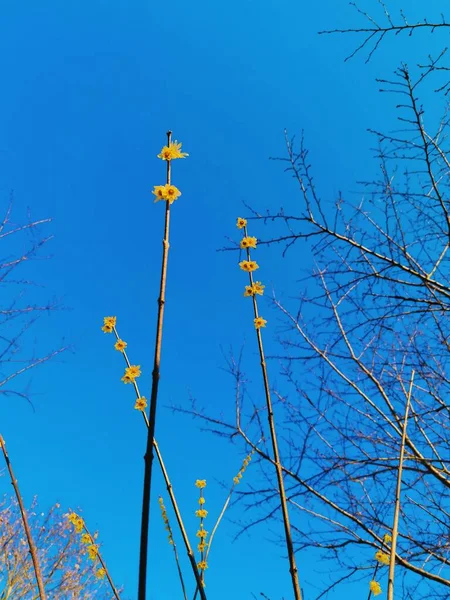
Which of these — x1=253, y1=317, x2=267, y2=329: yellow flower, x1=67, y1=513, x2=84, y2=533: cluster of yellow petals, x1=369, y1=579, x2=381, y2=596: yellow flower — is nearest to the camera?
x1=369, y1=579, x2=381, y2=596: yellow flower

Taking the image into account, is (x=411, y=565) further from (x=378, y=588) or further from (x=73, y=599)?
(x=73, y=599)

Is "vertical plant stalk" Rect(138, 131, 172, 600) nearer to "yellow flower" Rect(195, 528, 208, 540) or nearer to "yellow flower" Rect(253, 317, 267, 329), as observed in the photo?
"yellow flower" Rect(253, 317, 267, 329)

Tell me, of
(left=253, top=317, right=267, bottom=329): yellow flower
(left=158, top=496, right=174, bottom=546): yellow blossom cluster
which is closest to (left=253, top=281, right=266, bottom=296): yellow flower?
(left=253, top=317, right=267, bottom=329): yellow flower

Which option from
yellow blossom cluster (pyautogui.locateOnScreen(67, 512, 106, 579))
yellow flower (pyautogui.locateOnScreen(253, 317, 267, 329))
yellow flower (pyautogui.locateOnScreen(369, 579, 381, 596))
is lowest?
yellow flower (pyautogui.locateOnScreen(369, 579, 381, 596))

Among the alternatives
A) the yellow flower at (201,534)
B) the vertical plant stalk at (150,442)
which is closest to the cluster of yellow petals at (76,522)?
the yellow flower at (201,534)

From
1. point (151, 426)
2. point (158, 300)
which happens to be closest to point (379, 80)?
point (158, 300)

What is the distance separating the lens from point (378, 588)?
1.81 meters

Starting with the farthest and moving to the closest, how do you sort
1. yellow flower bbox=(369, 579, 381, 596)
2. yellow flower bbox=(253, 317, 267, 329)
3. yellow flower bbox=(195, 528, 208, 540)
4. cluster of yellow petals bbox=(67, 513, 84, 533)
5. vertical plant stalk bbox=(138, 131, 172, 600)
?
yellow flower bbox=(195, 528, 208, 540) → cluster of yellow petals bbox=(67, 513, 84, 533) → yellow flower bbox=(253, 317, 267, 329) → yellow flower bbox=(369, 579, 381, 596) → vertical plant stalk bbox=(138, 131, 172, 600)

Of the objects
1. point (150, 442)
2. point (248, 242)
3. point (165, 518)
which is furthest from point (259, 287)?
point (150, 442)

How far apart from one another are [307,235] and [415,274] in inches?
29.0

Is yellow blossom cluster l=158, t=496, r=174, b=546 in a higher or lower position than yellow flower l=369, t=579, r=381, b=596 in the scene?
higher

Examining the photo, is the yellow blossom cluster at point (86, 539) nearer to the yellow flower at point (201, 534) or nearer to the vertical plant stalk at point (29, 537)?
the yellow flower at point (201, 534)

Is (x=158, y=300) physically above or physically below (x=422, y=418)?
below

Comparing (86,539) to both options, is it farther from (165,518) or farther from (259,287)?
(259,287)
